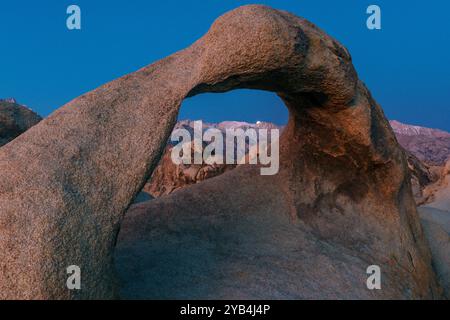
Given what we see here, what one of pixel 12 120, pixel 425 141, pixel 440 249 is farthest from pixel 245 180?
pixel 425 141

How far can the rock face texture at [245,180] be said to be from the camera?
221 centimetres

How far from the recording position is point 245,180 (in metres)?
4.27

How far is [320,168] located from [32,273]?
2.78m

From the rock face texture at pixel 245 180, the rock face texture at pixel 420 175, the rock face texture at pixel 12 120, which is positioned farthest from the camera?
the rock face texture at pixel 420 175

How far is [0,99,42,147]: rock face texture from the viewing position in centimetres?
439

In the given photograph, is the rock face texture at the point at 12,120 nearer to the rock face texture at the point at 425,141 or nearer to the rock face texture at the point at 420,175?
the rock face texture at the point at 420,175

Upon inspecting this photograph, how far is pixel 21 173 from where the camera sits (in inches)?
88.8

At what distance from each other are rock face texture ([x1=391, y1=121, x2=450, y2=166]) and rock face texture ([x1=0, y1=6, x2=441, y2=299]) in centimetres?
1881

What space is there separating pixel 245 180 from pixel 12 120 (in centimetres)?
211

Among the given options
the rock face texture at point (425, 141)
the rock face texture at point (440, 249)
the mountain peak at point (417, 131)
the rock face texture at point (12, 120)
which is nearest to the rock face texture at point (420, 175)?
the rock face texture at point (440, 249)

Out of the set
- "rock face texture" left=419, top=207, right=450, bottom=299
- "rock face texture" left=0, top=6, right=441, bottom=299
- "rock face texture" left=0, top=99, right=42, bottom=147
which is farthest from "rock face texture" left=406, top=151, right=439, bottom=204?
"rock face texture" left=0, top=99, right=42, bottom=147

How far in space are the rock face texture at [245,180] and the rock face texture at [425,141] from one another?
740 inches

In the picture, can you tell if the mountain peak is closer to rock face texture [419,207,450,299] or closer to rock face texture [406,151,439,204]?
rock face texture [406,151,439,204]
